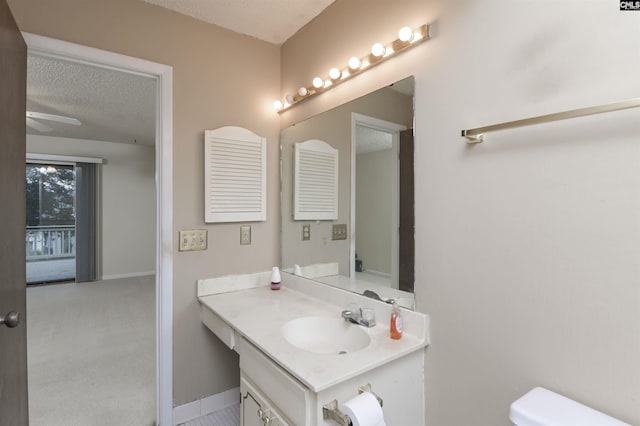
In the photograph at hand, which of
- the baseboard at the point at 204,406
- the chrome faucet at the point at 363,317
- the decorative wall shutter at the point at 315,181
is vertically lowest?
the baseboard at the point at 204,406

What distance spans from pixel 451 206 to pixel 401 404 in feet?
2.53

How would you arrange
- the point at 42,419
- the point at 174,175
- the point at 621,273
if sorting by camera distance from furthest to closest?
1. the point at 42,419
2. the point at 174,175
3. the point at 621,273

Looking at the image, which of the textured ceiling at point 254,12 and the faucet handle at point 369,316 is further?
the textured ceiling at point 254,12

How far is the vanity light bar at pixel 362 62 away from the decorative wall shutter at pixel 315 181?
0.28 m

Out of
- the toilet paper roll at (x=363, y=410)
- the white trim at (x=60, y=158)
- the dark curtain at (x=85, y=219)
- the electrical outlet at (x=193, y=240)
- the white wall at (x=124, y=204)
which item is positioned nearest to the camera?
the toilet paper roll at (x=363, y=410)

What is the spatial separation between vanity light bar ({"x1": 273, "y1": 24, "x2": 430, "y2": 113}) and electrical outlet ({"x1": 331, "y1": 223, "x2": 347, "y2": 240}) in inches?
30.5

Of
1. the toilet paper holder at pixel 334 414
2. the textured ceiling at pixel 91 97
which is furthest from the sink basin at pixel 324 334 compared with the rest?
the textured ceiling at pixel 91 97

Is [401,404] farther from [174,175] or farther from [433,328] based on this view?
[174,175]

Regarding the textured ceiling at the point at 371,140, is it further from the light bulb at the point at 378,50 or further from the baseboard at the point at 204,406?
the baseboard at the point at 204,406

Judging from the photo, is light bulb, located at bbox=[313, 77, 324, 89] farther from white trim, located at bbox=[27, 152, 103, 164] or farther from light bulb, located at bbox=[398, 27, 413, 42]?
white trim, located at bbox=[27, 152, 103, 164]

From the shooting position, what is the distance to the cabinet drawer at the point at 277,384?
99cm

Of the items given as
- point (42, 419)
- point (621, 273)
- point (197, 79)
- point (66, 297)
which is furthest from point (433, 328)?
point (66, 297)

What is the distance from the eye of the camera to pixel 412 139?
1315 millimetres

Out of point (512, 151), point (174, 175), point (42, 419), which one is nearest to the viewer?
point (512, 151)
